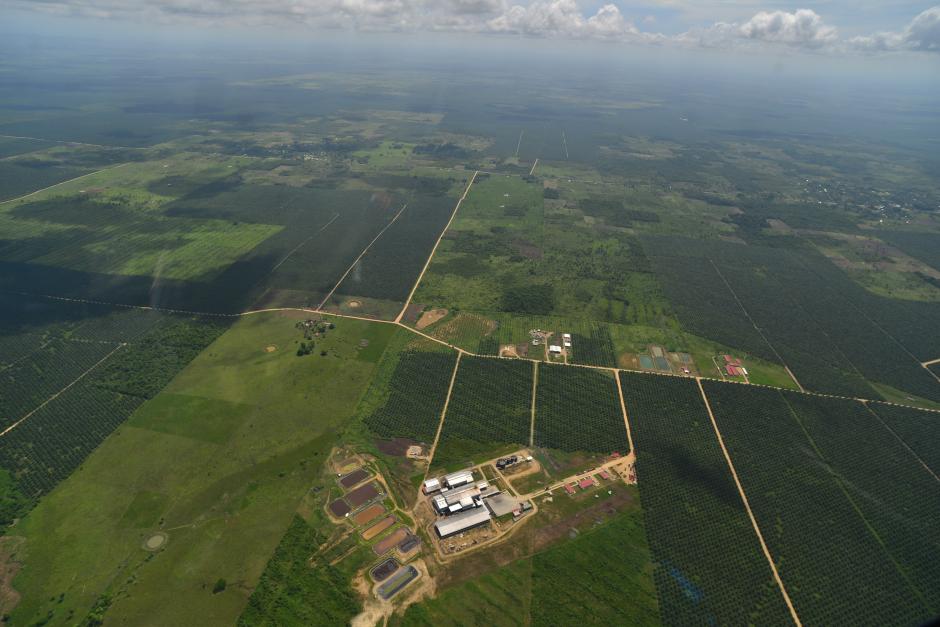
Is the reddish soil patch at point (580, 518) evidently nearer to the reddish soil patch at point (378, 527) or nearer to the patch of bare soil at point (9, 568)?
the reddish soil patch at point (378, 527)

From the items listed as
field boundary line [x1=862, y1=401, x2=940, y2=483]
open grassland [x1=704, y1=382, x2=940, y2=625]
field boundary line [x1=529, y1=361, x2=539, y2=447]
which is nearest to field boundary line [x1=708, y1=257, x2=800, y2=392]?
open grassland [x1=704, y1=382, x2=940, y2=625]

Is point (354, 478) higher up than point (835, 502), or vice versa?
point (835, 502)

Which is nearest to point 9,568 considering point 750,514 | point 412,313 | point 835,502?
point 412,313

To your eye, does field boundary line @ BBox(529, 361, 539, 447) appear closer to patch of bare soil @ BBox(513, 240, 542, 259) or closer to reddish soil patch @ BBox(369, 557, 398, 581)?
reddish soil patch @ BBox(369, 557, 398, 581)

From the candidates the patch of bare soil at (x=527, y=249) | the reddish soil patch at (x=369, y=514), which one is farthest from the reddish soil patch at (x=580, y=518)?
the patch of bare soil at (x=527, y=249)

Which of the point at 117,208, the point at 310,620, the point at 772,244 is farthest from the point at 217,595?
the point at 772,244

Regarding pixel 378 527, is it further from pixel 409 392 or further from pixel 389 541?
pixel 409 392

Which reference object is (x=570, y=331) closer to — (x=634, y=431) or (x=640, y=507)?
(x=634, y=431)
